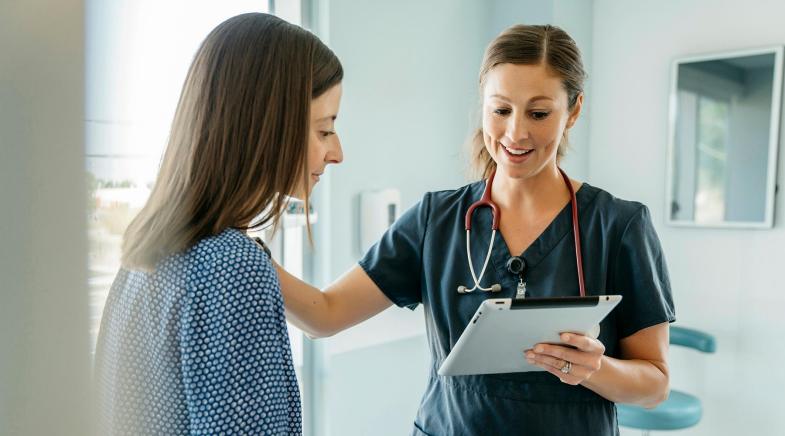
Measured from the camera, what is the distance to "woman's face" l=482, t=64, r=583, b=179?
1.13 metres

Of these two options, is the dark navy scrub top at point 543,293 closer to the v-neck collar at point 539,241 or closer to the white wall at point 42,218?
the v-neck collar at point 539,241

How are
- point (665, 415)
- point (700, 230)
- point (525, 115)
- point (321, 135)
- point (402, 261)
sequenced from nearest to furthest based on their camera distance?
point (321, 135) → point (525, 115) → point (402, 261) → point (665, 415) → point (700, 230)

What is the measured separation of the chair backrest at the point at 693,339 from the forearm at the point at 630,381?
1284mm

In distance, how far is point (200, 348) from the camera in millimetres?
606

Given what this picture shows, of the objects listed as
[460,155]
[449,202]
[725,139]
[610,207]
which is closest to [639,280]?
[610,207]

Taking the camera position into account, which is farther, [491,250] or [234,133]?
[491,250]

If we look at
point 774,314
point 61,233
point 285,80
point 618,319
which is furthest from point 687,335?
point 61,233

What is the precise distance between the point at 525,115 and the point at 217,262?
2.28 feet

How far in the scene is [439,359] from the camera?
1.17 metres

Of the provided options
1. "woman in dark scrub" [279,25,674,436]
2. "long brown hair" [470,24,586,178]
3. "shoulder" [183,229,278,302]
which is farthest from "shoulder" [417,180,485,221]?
→ "shoulder" [183,229,278,302]

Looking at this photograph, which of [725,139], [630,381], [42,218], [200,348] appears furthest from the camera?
[725,139]

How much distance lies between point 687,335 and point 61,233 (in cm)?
240

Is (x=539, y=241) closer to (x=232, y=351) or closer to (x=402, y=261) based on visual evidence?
(x=402, y=261)

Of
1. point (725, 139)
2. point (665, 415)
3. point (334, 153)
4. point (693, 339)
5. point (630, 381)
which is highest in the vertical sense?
point (725, 139)
